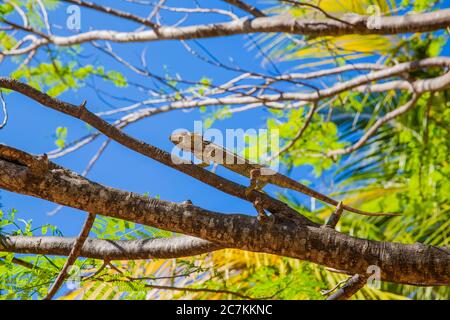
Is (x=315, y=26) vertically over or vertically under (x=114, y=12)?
under

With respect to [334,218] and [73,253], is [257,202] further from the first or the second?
[73,253]

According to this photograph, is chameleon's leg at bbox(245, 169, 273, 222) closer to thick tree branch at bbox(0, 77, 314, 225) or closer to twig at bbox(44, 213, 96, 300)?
thick tree branch at bbox(0, 77, 314, 225)

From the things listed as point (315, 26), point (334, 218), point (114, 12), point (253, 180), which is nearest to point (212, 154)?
point (253, 180)

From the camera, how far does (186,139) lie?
1.63m

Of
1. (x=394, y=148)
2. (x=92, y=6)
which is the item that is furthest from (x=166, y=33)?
(x=394, y=148)

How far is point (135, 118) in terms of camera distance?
404 cm

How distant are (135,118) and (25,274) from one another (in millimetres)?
2324

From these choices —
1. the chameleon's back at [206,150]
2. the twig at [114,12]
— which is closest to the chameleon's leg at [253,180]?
the chameleon's back at [206,150]

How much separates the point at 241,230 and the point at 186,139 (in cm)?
33

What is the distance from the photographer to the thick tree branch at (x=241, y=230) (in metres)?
1.38

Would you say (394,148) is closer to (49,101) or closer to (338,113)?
(338,113)

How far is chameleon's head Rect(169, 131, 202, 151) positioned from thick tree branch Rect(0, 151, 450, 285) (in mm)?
240

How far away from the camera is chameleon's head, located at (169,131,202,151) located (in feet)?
5.32

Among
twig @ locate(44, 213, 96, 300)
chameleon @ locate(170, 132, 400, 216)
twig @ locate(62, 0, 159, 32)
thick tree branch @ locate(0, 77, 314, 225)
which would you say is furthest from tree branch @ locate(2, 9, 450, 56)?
twig @ locate(44, 213, 96, 300)
